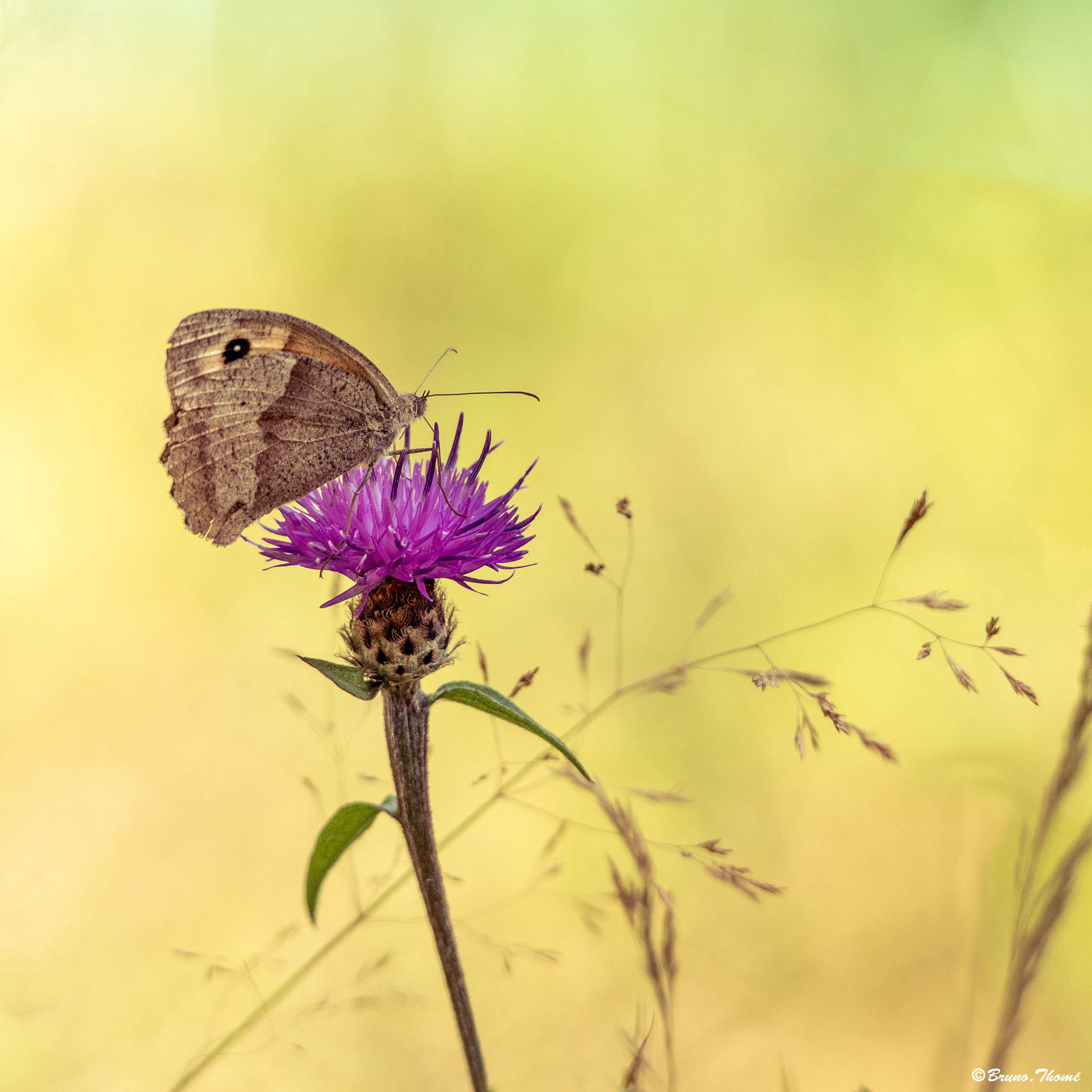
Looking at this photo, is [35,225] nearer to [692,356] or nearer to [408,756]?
[692,356]

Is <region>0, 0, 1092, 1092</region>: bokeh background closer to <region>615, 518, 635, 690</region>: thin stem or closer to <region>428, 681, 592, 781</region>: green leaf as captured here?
<region>615, 518, 635, 690</region>: thin stem

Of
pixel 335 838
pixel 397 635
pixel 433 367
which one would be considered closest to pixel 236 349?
pixel 397 635

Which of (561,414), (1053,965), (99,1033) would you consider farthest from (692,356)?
(99,1033)

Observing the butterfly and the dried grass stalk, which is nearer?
the dried grass stalk

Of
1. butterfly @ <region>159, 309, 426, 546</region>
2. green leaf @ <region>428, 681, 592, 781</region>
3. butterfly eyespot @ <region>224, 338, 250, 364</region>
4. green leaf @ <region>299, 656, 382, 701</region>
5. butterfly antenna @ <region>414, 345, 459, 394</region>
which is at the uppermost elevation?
butterfly antenna @ <region>414, 345, 459, 394</region>

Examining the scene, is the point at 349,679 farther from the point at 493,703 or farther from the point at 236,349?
the point at 236,349

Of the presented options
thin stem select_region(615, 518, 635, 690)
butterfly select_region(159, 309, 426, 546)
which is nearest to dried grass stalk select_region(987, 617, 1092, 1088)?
butterfly select_region(159, 309, 426, 546)

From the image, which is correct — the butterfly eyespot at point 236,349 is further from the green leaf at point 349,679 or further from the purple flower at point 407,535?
the green leaf at point 349,679
